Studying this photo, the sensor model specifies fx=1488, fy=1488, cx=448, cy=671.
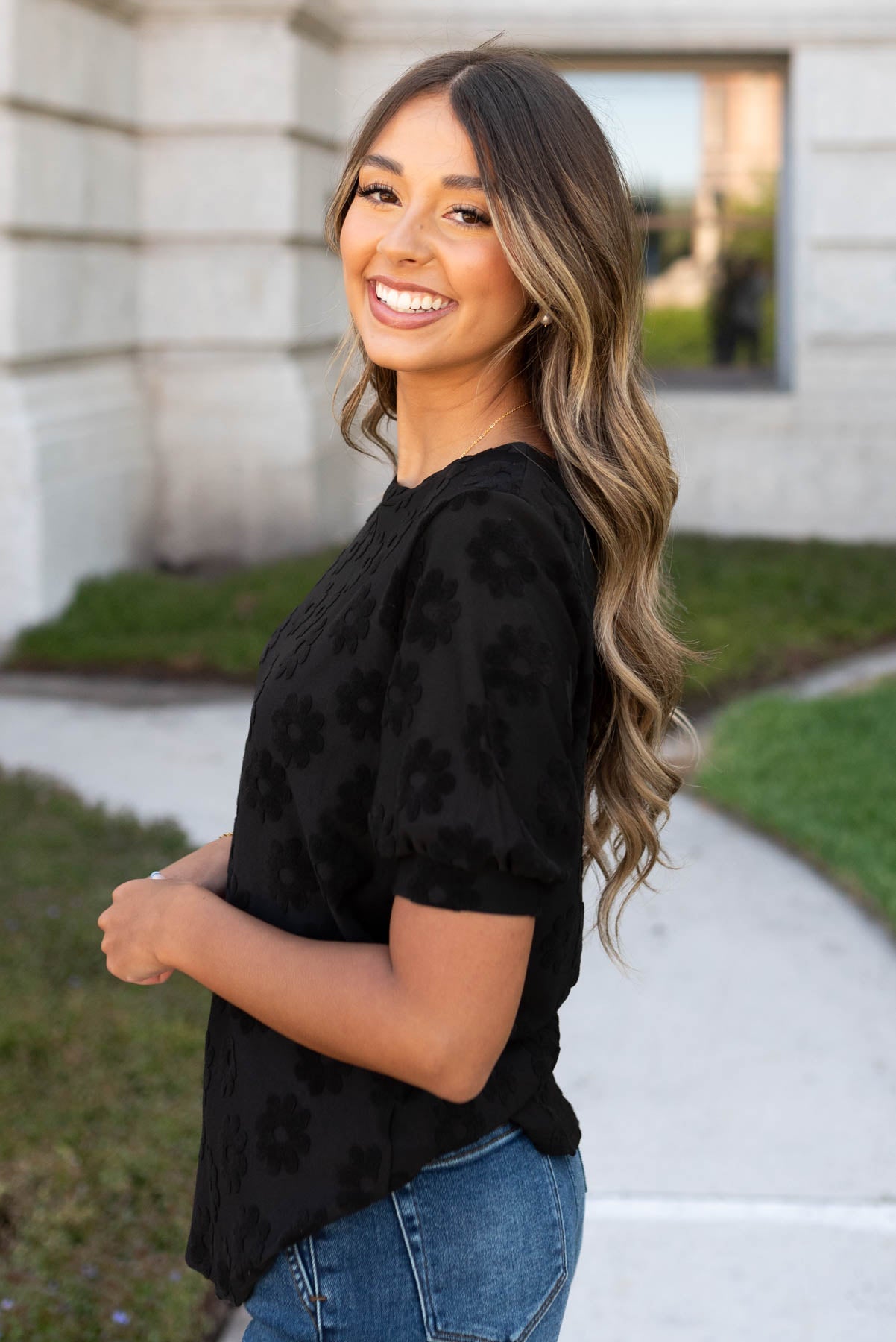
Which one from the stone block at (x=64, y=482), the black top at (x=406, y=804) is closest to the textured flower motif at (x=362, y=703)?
the black top at (x=406, y=804)

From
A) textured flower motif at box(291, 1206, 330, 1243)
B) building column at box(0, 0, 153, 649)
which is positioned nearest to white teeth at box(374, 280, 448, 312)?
textured flower motif at box(291, 1206, 330, 1243)

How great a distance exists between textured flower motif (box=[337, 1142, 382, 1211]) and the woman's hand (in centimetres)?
24

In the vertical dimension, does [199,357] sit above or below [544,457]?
above

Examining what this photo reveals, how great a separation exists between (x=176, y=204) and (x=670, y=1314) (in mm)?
7749

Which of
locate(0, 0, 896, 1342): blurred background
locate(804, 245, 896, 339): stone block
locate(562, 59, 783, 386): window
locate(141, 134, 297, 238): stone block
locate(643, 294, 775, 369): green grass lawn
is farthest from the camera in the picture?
locate(643, 294, 775, 369): green grass lawn

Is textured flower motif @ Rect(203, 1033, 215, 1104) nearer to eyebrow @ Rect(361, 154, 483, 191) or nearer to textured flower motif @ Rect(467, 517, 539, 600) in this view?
textured flower motif @ Rect(467, 517, 539, 600)

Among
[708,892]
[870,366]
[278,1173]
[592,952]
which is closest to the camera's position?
[278,1173]

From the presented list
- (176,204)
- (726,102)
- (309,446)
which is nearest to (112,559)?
(309,446)

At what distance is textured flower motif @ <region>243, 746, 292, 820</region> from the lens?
1327mm

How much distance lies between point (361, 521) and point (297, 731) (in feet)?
29.4

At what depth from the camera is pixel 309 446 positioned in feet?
30.2

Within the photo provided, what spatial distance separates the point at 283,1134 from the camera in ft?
4.32

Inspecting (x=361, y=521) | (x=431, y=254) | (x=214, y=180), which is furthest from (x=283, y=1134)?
(x=361, y=521)

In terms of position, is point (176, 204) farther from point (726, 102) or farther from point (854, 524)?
point (854, 524)
